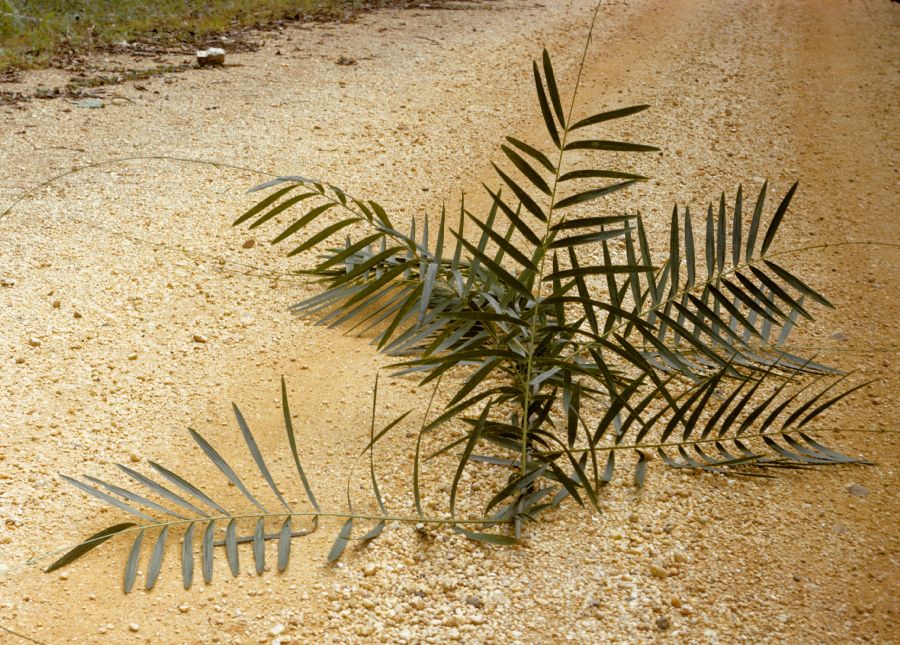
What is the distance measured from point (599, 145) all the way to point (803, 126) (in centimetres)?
374

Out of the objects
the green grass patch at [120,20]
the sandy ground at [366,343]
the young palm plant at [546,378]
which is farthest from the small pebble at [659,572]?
the green grass patch at [120,20]

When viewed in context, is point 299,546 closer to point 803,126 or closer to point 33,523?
point 33,523

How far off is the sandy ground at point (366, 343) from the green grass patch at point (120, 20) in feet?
1.64

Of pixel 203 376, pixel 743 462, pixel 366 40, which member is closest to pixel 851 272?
pixel 743 462

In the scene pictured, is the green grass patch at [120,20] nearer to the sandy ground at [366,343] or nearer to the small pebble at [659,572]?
the sandy ground at [366,343]

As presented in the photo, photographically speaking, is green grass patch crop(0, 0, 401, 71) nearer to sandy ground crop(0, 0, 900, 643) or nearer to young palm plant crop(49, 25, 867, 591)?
sandy ground crop(0, 0, 900, 643)

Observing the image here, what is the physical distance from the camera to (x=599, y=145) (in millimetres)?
1602

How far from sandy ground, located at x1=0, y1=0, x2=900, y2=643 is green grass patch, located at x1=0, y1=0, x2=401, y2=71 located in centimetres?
50

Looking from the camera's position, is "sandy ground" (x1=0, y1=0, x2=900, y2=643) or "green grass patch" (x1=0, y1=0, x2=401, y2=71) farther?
"green grass patch" (x1=0, y1=0, x2=401, y2=71)

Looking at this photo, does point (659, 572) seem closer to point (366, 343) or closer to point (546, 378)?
point (546, 378)

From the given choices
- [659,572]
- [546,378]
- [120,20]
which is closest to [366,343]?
[546,378]

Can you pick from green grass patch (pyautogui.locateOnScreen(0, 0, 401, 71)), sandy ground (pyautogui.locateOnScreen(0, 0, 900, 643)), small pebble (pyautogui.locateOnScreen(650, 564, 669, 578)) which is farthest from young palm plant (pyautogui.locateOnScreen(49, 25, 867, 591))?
green grass patch (pyautogui.locateOnScreen(0, 0, 401, 71))

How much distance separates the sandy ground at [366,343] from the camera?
5.69 ft

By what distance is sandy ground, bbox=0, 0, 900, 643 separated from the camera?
1.73m
